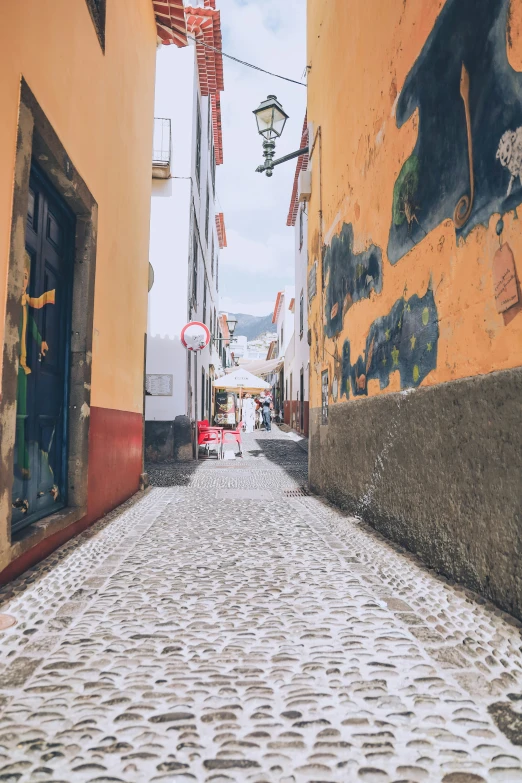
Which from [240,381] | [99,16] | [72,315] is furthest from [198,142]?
[72,315]

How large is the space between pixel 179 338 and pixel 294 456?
3.97 metres

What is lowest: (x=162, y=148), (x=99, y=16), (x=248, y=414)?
(x=248, y=414)

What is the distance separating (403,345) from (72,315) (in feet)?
8.84

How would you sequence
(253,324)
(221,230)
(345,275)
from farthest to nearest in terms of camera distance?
(253,324) → (221,230) → (345,275)

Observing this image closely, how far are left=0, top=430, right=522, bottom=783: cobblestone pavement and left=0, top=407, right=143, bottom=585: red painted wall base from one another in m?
0.13

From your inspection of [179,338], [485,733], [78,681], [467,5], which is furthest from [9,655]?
[179,338]

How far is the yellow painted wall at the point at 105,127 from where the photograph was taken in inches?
112

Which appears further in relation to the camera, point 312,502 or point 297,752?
point 312,502

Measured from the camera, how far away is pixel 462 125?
117 inches

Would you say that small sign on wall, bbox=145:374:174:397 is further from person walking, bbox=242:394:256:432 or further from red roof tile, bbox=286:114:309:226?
person walking, bbox=242:394:256:432

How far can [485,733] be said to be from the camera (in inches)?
62.8

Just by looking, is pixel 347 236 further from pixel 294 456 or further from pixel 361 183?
pixel 294 456

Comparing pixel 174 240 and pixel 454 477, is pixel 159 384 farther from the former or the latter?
pixel 454 477

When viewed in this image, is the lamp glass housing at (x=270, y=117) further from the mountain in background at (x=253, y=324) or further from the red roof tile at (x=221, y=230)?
the mountain in background at (x=253, y=324)
